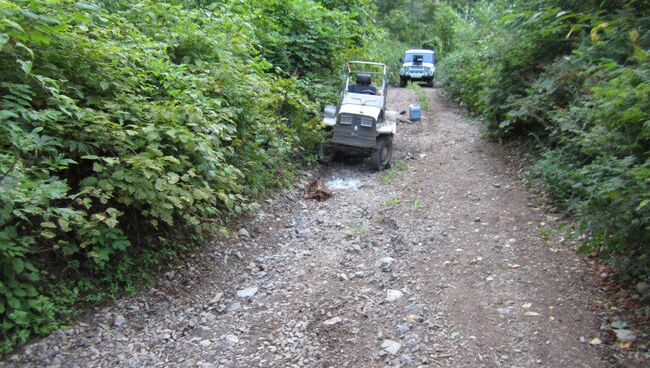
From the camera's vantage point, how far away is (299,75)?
10.1m

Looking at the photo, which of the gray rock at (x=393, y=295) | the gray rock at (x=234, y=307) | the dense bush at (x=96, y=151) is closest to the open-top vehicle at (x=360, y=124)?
the dense bush at (x=96, y=151)

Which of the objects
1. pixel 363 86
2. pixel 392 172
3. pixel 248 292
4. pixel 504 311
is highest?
pixel 363 86

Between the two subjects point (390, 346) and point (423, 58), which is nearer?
point (390, 346)

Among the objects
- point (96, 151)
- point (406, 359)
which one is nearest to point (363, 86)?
point (96, 151)

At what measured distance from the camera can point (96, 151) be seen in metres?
3.84

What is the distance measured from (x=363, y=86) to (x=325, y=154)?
6.05ft

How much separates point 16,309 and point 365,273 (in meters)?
3.20

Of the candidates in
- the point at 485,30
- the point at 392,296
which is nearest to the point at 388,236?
the point at 392,296

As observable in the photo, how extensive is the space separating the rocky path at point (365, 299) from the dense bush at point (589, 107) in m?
0.66

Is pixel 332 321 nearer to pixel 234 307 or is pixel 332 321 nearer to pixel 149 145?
pixel 234 307

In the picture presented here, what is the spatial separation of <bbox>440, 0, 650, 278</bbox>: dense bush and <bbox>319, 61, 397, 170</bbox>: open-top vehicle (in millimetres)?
2326

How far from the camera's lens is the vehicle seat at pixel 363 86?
9469 millimetres

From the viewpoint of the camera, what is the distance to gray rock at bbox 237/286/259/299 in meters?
4.51

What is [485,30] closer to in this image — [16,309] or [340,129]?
[340,129]
